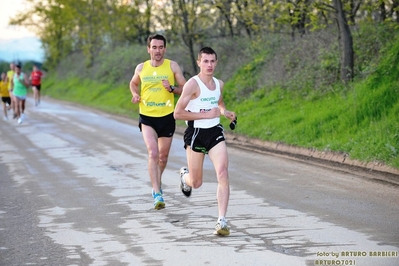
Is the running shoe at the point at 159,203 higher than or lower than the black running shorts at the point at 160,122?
lower

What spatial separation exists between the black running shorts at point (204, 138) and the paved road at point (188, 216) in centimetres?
82

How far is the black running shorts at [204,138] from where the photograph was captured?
8.82m

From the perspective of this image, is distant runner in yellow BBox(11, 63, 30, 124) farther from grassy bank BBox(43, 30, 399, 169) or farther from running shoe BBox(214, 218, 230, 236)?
running shoe BBox(214, 218, 230, 236)

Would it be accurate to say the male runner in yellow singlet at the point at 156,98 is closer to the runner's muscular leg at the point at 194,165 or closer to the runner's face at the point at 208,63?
the runner's muscular leg at the point at 194,165

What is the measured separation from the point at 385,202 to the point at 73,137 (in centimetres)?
1230

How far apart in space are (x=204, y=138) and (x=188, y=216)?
109cm

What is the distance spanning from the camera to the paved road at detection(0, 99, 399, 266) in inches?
292

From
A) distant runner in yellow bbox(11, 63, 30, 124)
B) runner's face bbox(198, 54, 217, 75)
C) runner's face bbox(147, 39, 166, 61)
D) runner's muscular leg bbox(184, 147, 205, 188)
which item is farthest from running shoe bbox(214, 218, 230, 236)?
distant runner in yellow bbox(11, 63, 30, 124)

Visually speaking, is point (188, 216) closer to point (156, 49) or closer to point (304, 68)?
point (156, 49)

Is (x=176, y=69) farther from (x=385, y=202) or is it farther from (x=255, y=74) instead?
(x=255, y=74)

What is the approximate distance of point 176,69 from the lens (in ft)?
34.4

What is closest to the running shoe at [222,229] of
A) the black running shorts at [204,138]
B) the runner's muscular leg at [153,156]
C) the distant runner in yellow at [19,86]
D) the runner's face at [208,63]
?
the black running shorts at [204,138]

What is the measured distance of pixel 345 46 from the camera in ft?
61.0

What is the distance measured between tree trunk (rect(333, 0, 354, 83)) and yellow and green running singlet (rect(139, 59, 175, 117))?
867cm
